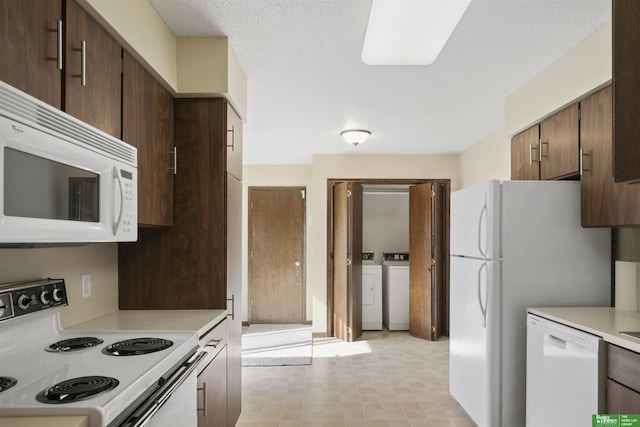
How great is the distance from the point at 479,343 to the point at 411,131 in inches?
95.2

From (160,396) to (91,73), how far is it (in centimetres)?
120

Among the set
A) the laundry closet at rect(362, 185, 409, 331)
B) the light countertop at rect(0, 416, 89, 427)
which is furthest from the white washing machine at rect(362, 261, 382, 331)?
the light countertop at rect(0, 416, 89, 427)

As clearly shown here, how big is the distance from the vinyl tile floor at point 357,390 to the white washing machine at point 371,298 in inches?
31.2

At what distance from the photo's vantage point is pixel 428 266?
5.43m

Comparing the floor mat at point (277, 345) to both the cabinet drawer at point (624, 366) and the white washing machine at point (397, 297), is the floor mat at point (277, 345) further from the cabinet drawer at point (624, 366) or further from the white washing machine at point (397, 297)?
the cabinet drawer at point (624, 366)

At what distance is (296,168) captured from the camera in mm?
6535

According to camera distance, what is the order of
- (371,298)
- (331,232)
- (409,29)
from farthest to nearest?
(371,298)
(331,232)
(409,29)

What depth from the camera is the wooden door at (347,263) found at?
17.6 ft

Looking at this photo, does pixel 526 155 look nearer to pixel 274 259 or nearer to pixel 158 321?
pixel 158 321

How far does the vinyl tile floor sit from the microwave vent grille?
7.28 ft

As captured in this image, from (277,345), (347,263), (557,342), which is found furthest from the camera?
(347,263)

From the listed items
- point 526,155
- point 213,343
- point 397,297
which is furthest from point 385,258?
point 213,343
